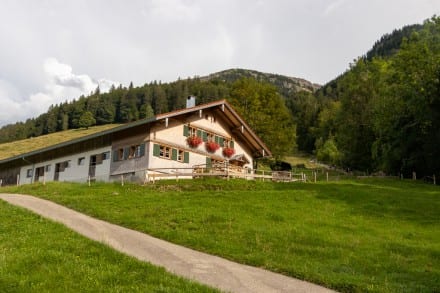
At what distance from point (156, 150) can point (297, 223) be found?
787 inches

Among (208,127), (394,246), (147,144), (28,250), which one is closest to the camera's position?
(28,250)

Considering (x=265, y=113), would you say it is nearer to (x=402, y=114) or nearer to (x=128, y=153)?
(x=402, y=114)

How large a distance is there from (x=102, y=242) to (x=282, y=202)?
1520 cm

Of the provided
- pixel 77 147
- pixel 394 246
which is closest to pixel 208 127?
pixel 77 147

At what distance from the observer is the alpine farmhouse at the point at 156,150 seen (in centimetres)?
4119

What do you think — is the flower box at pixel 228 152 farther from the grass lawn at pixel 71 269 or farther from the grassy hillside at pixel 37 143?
the grassy hillside at pixel 37 143

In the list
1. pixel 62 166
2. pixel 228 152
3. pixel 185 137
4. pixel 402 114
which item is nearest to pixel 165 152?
pixel 185 137

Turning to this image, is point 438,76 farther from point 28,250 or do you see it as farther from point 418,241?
point 28,250

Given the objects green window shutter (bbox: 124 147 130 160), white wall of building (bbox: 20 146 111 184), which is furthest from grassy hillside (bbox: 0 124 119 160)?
green window shutter (bbox: 124 147 130 160)

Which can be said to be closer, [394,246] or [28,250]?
[28,250]

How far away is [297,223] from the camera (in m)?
23.7

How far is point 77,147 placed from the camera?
155 ft

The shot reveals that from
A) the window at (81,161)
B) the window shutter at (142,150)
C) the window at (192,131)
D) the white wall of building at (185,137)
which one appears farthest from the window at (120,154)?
the window at (192,131)

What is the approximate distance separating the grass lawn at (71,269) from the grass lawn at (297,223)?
14.8ft
